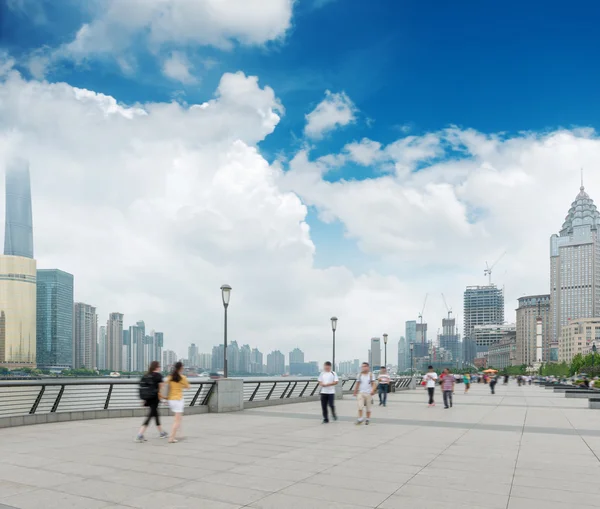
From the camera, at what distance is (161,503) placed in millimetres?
7191

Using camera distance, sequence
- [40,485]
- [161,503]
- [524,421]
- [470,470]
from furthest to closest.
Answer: [524,421], [470,470], [40,485], [161,503]

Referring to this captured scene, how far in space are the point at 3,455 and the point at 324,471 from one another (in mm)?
5935

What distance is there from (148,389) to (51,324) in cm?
20065

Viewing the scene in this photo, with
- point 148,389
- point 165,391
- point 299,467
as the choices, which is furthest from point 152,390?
point 299,467

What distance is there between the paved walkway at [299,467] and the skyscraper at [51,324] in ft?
623

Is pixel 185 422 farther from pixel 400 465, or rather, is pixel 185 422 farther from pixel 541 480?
pixel 541 480

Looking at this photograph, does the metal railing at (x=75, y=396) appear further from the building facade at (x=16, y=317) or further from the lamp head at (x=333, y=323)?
the building facade at (x=16, y=317)

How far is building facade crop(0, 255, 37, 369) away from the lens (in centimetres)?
15862

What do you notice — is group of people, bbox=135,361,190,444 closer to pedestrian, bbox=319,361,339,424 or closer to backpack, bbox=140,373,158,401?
backpack, bbox=140,373,158,401

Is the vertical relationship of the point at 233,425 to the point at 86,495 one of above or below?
below

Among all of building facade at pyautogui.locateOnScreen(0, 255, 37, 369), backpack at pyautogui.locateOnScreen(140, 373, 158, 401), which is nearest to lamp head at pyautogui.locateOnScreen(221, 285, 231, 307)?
backpack at pyautogui.locateOnScreen(140, 373, 158, 401)

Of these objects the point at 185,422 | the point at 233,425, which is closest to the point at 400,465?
the point at 233,425

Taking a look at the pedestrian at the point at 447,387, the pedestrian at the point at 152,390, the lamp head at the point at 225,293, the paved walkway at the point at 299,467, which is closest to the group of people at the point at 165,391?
the pedestrian at the point at 152,390

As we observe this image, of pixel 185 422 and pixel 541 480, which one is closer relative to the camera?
pixel 541 480
